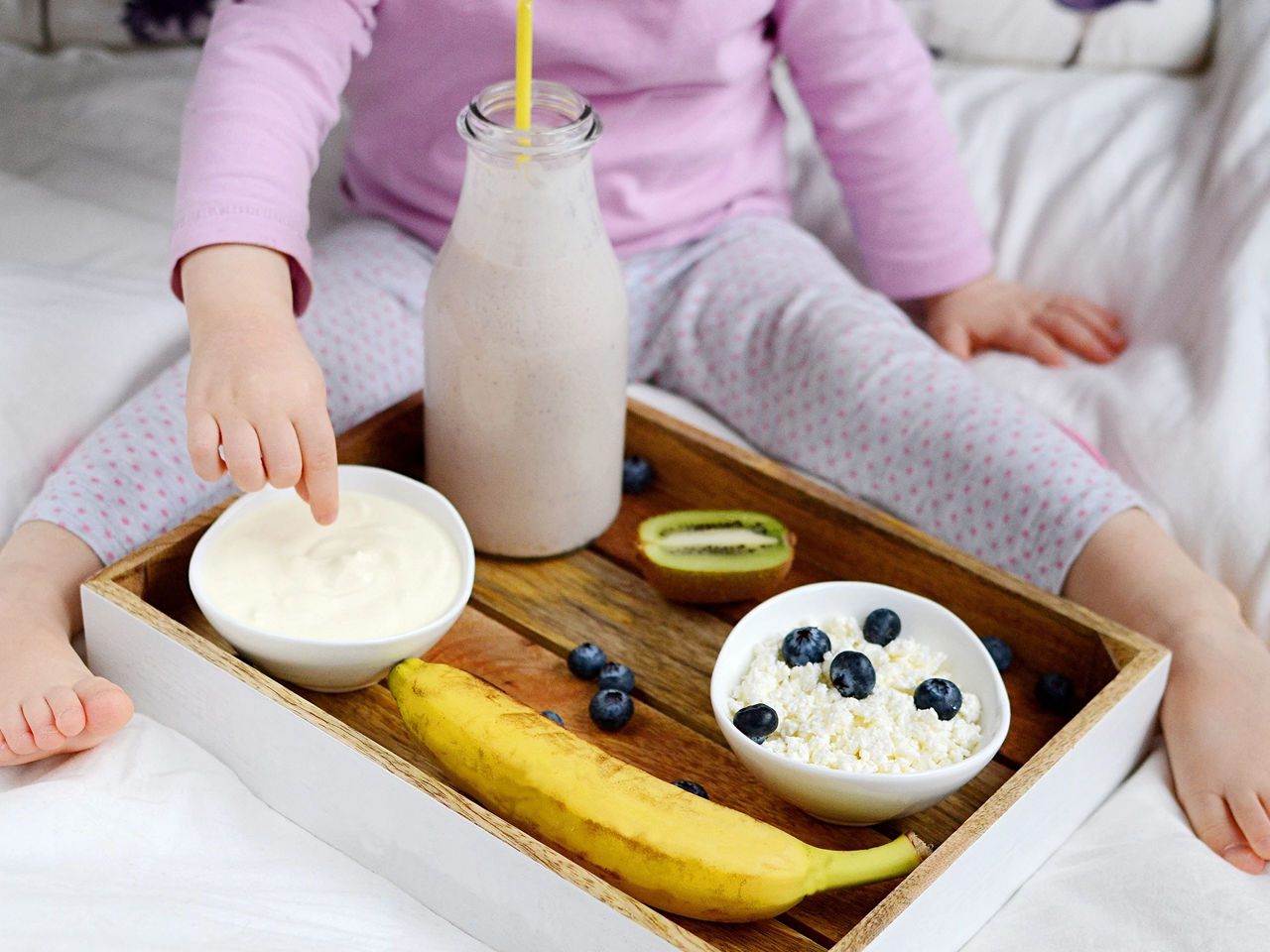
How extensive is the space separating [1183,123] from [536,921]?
103cm

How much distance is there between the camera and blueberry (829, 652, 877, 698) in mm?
713

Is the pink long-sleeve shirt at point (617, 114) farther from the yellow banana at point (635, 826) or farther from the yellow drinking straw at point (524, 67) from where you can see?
the yellow banana at point (635, 826)

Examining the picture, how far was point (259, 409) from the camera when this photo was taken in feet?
2.43

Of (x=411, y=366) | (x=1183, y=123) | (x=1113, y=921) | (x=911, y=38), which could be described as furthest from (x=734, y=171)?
(x=1113, y=921)

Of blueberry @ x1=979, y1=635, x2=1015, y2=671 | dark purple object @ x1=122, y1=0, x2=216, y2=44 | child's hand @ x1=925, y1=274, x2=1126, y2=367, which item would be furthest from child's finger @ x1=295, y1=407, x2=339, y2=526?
dark purple object @ x1=122, y1=0, x2=216, y2=44

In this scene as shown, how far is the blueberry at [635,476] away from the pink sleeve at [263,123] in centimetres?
24

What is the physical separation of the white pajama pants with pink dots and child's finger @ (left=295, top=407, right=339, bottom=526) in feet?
0.56

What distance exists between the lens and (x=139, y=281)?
1060mm

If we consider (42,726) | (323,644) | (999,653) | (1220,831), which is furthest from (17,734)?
(1220,831)

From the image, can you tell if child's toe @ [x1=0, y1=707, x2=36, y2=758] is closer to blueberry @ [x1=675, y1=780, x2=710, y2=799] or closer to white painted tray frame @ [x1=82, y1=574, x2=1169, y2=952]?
white painted tray frame @ [x1=82, y1=574, x2=1169, y2=952]

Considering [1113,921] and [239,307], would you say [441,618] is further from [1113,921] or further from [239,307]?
[1113,921]

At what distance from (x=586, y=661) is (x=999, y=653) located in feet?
0.80

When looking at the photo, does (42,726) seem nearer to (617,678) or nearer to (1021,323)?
(617,678)

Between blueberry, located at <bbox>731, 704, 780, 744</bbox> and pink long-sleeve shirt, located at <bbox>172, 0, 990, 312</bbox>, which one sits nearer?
blueberry, located at <bbox>731, 704, 780, 744</bbox>
